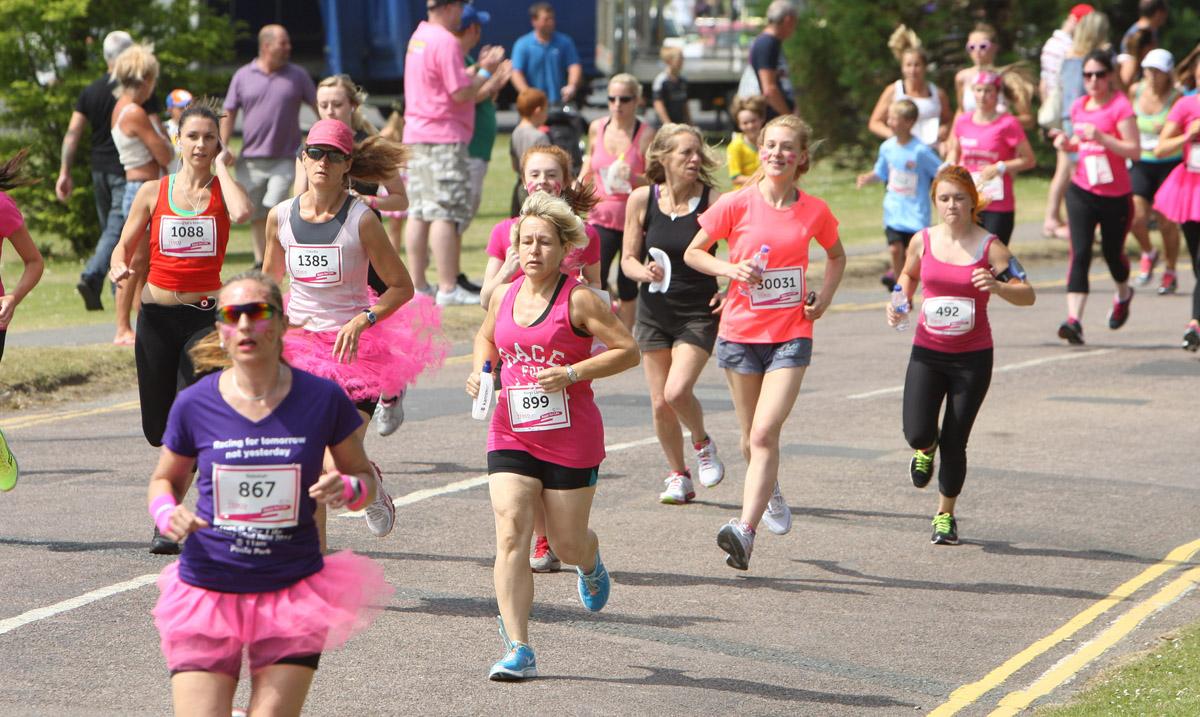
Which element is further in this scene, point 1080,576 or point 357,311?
point 1080,576

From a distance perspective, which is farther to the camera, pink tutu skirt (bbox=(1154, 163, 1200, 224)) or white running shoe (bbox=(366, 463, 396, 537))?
pink tutu skirt (bbox=(1154, 163, 1200, 224))

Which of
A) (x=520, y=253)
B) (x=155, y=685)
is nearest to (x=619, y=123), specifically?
(x=520, y=253)

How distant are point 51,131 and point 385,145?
40.4 ft

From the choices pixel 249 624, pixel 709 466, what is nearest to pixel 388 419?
pixel 709 466

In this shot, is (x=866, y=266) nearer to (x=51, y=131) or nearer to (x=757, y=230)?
(x=51, y=131)

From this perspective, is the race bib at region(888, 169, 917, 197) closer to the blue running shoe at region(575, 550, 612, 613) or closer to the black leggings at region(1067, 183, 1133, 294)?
the black leggings at region(1067, 183, 1133, 294)

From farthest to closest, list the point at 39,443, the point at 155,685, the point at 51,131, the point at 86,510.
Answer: the point at 51,131
the point at 39,443
the point at 86,510
the point at 155,685

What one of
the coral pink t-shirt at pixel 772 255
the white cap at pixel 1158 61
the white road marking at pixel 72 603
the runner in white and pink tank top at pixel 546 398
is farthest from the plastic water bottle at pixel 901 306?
the white cap at pixel 1158 61

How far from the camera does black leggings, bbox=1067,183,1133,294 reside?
15.3 m

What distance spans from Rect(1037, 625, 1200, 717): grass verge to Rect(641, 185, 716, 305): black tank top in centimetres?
317

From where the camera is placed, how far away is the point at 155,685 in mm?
6504

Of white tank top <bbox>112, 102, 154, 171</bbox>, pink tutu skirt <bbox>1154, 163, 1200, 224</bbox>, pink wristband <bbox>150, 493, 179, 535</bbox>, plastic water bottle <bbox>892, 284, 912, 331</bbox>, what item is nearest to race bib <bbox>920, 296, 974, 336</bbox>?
plastic water bottle <bbox>892, 284, 912, 331</bbox>

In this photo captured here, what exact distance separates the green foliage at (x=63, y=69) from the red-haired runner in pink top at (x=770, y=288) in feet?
39.3

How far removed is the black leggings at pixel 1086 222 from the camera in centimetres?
1529
